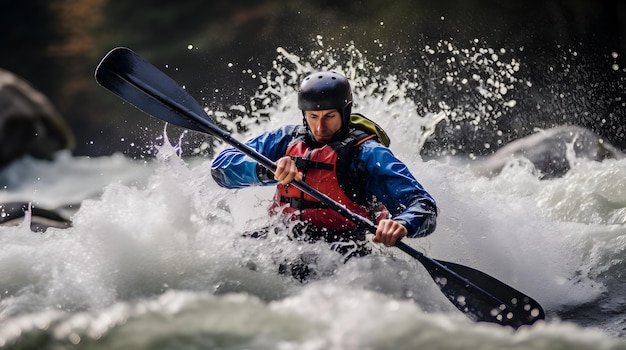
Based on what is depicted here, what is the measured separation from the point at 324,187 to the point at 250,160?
0.49 metres

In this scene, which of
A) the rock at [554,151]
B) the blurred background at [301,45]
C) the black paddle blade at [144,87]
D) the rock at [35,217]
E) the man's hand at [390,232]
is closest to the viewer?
the man's hand at [390,232]

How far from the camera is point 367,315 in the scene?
2.53 metres

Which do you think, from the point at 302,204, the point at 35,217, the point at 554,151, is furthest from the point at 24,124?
the point at 302,204

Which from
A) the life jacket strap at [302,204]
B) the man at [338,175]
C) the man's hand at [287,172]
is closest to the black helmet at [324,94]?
the man at [338,175]

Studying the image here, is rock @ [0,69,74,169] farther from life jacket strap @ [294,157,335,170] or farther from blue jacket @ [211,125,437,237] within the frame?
life jacket strap @ [294,157,335,170]

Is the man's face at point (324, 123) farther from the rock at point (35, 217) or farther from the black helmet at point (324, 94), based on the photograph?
the rock at point (35, 217)

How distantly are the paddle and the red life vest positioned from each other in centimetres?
15

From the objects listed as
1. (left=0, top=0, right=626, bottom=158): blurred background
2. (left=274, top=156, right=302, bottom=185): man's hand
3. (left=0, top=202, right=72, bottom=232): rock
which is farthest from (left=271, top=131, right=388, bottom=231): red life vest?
(left=0, top=0, right=626, bottom=158): blurred background

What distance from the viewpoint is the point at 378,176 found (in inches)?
132

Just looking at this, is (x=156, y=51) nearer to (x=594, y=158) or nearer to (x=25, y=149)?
(x=25, y=149)

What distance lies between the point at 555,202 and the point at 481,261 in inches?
67.4

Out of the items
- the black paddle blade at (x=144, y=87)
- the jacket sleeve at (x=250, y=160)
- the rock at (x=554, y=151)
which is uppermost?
the rock at (x=554, y=151)

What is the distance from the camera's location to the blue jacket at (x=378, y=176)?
3.22m

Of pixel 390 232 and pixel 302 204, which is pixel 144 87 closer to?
pixel 302 204
